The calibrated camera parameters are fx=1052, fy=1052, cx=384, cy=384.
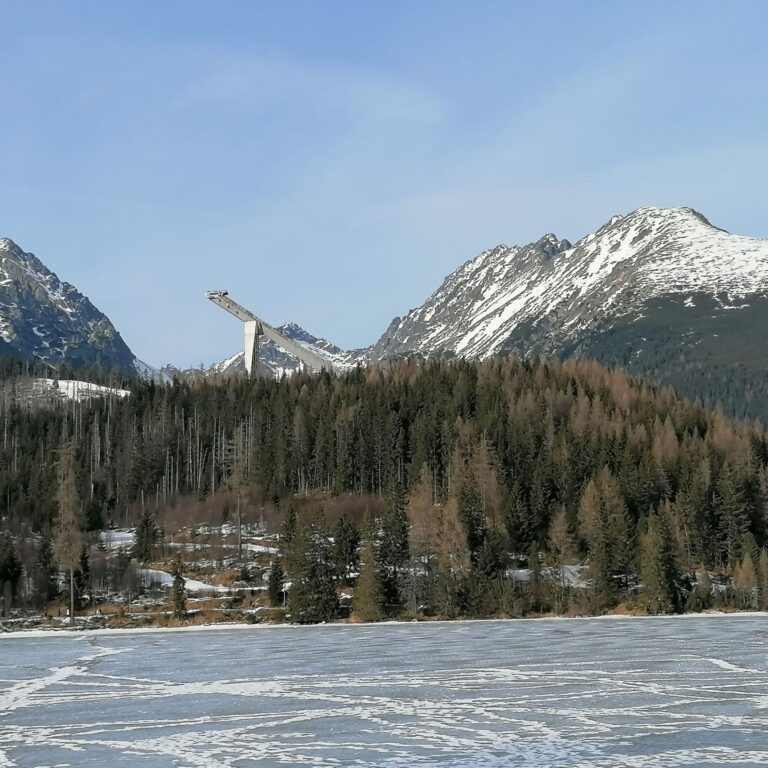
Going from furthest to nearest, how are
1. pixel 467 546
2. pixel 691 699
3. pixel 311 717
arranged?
pixel 467 546 → pixel 691 699 → pixel 311 717

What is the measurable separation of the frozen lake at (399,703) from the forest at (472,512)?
39.7 m

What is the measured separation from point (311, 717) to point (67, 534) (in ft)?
309

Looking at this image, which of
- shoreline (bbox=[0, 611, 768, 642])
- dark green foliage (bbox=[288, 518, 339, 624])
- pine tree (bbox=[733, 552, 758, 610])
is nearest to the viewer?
shoreline (bbox=[0, 611, 768, 642])

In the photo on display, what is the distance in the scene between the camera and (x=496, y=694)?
4997 cm

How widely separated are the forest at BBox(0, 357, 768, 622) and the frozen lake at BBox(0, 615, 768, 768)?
39.7 metres

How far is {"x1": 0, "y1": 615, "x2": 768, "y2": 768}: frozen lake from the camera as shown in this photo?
3532 cm

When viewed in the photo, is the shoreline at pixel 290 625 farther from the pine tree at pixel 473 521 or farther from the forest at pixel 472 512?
the pine tree at pixel 473 521

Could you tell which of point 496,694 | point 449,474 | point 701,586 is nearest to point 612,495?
point 701,586

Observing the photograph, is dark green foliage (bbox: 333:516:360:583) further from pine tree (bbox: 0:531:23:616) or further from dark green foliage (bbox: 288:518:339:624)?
pine tree (bbox: 0:531:23:616)

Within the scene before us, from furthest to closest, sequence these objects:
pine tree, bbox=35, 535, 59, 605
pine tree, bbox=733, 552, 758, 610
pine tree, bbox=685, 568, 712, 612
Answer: pine tree, bbox=35, 535, 59, 605 < pine tree, bbox=733, 552, 758, 610 < pine tree, bbox=685, 568, 712, 612

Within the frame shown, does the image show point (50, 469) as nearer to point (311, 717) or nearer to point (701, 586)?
point (701, 586)

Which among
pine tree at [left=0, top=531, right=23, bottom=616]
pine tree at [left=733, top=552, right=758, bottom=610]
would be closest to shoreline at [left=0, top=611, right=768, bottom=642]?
pine tree at [left=733, top=552, right=758, bottom=610]

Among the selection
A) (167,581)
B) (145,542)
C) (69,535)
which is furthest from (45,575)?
(145,542)

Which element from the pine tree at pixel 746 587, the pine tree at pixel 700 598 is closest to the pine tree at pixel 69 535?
the pine tree at pixel 700 598
